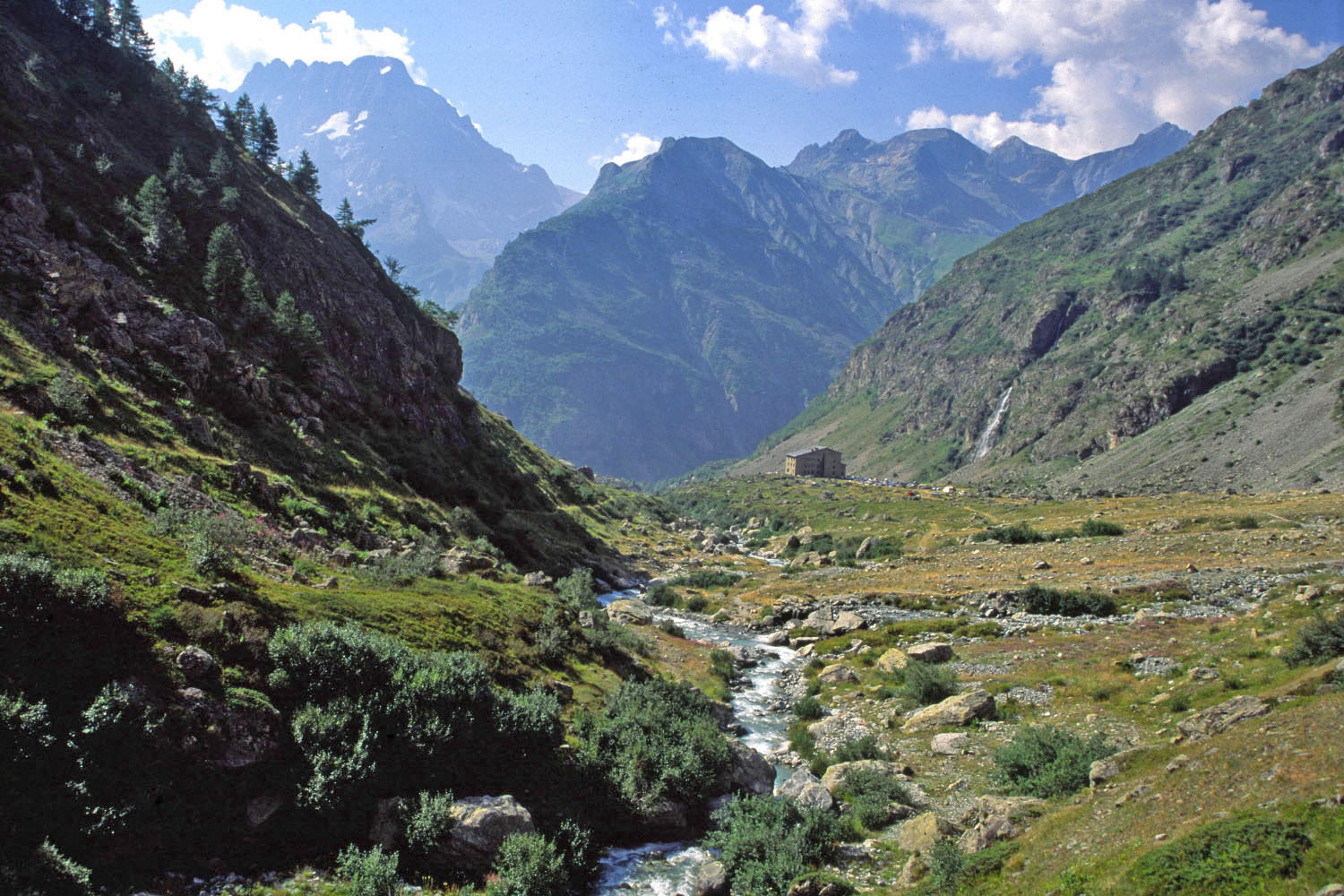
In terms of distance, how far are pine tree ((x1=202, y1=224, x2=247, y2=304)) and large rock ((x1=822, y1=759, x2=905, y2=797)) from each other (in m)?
54.7

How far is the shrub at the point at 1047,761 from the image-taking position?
16.4 metres

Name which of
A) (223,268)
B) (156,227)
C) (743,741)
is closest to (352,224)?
(223,268)

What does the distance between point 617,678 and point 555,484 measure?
8317cm

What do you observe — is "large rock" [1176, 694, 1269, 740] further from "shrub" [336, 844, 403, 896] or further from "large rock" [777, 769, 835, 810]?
"shrub" [336, 844, 403, 896]

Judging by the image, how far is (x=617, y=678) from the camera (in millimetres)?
27703

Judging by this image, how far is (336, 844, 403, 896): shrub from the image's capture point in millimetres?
12367

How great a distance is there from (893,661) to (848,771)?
13800mm

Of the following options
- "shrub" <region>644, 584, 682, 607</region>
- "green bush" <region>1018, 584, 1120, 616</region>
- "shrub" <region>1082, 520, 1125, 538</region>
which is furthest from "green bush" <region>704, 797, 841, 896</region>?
"shrub" <region>1082, 520, 1125, 538</region>

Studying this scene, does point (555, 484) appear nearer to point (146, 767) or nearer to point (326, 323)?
point (326, 323)

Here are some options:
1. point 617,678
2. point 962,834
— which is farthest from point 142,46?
point 962,834

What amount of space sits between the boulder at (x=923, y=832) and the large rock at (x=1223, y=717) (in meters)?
6.09

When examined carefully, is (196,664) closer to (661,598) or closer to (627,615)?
(627,615)

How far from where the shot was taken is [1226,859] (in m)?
8.93

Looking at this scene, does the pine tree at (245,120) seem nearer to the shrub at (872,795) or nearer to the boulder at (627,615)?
the boulder at (627,615)
